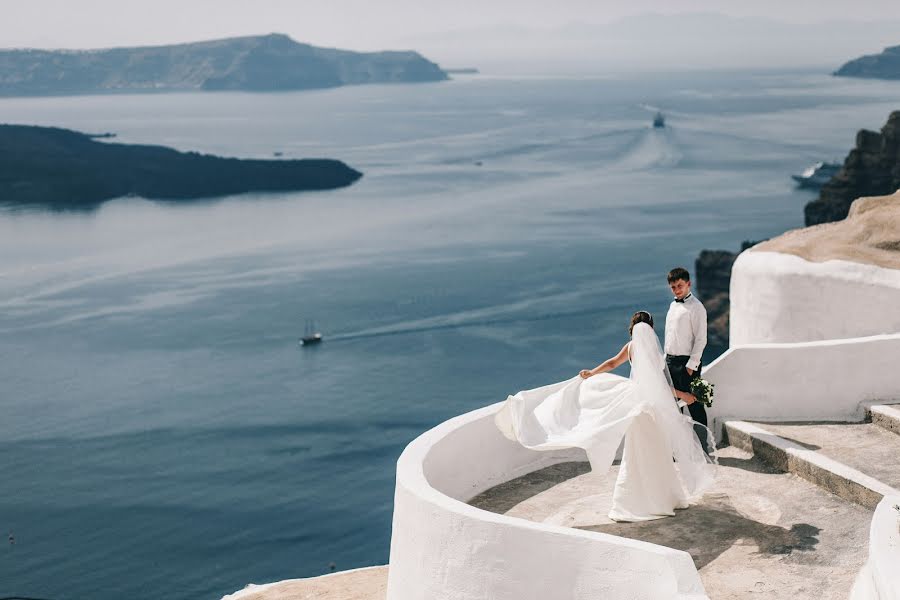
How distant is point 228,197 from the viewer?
13900 cm

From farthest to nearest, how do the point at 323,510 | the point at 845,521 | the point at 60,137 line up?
the point at 60,137 → the point at 323,510 → the point at 845,521

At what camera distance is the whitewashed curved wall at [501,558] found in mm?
5836

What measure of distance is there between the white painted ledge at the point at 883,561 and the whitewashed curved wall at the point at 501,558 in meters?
0.84

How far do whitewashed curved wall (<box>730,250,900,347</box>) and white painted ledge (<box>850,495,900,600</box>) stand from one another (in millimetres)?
5714

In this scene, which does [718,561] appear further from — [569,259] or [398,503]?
[569,259]

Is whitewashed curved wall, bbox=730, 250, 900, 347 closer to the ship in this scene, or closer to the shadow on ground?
the shadow on ground

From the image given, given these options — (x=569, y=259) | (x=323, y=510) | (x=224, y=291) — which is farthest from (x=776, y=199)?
(x=323, y=510)

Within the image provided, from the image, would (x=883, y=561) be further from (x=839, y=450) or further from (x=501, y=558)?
(x=839, y=450)

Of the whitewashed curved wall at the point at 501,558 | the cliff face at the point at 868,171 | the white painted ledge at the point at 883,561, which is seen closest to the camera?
the white painted ledge at the point at 883,561

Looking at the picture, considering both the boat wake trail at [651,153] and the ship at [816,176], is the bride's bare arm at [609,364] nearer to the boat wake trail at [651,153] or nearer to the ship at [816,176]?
the ship at [816,176]

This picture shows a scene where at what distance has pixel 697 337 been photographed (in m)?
8.19

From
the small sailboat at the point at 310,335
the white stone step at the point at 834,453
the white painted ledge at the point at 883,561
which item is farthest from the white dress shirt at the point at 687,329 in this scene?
the small sailboat at the point at 310,335

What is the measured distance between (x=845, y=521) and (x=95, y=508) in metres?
47.7

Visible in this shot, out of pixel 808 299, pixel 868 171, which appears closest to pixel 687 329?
pixel 808 299
